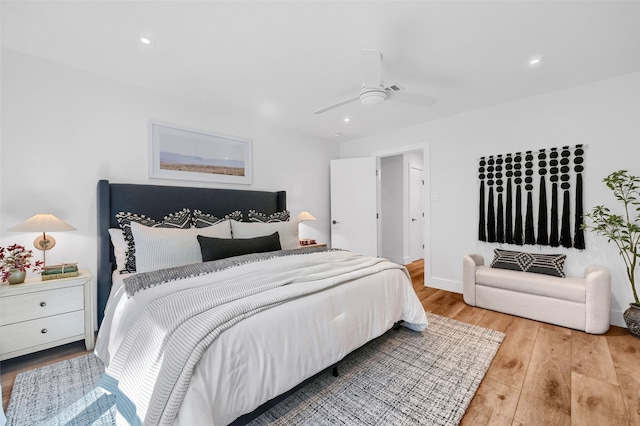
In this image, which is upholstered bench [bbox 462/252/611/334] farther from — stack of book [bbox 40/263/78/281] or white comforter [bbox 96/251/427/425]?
stack of book [bbox 40/263/78/281]

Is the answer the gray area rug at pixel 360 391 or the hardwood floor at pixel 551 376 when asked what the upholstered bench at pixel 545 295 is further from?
the gray area rug at pixel 360 391

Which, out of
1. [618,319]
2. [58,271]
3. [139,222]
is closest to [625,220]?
[618,319]

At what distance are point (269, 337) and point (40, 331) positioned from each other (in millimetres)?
2011

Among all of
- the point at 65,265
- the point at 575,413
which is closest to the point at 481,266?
the point at 575,413

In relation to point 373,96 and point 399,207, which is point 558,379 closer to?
point 373,96

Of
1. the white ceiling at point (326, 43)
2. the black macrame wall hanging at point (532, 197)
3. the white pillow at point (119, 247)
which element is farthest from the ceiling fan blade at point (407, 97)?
the white pillow at point (119, 247)

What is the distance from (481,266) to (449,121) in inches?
78.9

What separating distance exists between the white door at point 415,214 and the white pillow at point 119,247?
4837mm

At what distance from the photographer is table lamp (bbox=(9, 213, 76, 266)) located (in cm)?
203

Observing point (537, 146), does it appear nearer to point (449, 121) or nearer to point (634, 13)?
point (449, 121)

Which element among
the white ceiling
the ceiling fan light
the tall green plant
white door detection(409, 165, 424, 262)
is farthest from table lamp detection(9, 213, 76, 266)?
white door detection(409, 165, 424, 262)

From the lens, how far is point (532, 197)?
10.3 ft

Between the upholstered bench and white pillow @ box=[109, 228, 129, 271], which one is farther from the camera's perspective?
the upholstered bench

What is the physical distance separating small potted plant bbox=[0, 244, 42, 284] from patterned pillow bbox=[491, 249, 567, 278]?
457cm
